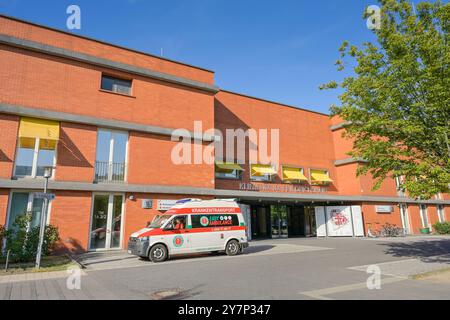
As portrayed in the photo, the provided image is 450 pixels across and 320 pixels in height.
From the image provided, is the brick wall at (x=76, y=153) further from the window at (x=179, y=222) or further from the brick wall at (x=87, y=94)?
the window at (x=179, y=222)

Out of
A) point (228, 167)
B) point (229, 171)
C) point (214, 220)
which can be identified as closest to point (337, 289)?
point (214, 220)

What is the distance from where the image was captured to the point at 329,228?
2703cm

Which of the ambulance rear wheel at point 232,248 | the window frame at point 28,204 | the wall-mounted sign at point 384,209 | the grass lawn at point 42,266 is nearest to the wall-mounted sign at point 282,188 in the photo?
the wall-mounted sign at point 384,209

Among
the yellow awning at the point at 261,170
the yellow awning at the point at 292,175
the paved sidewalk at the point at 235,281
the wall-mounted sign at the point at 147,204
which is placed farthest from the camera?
the yellow awning at the point at 292,175

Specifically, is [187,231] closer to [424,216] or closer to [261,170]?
[261,170]

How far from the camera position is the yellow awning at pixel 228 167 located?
2170 centimetres

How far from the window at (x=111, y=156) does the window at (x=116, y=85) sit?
9.15 feet

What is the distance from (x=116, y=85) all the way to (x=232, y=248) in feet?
39.4

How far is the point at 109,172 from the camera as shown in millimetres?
16484

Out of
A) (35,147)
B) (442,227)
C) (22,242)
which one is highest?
(35,147)
